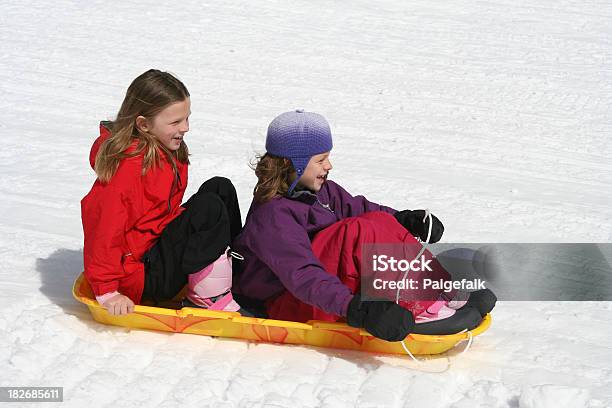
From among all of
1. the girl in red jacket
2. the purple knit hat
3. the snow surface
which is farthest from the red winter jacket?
the purple knit hat

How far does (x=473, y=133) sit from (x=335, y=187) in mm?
2298

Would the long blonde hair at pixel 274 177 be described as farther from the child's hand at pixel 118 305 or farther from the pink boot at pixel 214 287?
the child's hand at pixel 118 305

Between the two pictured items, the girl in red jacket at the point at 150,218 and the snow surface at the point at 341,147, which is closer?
the snow surface at the point at 341,147

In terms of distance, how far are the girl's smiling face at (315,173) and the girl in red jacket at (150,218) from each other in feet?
0.98

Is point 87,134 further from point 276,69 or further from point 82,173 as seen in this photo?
point 276,69

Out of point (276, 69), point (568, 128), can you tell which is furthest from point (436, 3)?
point (568, 128)

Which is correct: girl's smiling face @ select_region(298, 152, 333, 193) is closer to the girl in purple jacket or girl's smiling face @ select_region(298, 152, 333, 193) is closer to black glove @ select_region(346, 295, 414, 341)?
the girl in purple jacket

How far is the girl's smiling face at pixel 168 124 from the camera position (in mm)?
2754

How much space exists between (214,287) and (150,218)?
0.33m

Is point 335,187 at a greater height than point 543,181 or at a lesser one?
greater

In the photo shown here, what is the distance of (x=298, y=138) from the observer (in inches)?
106

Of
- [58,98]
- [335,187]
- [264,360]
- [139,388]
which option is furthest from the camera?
[58,98]

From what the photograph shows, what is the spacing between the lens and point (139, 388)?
247 cm

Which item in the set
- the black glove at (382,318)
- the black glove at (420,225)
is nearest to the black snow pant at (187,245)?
the black glove at (382,318)
